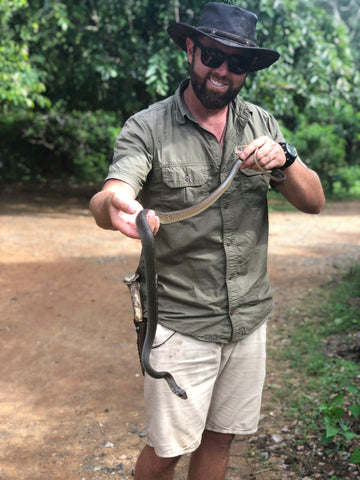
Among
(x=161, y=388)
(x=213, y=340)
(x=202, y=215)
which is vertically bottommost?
(x=161, y=388)

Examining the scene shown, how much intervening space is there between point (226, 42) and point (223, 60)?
2.7 inches

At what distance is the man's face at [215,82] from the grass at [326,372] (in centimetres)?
177

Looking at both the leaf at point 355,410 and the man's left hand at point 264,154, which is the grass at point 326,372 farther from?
the man's left hand at point 264,154

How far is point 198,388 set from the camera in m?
2.28

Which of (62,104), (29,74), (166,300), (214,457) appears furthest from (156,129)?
(62,104)

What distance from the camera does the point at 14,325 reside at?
17.9ft

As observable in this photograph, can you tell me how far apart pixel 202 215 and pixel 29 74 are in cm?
864

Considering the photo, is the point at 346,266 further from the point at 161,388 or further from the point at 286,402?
the point at 161,388

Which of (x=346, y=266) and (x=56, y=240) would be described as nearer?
(x=346, y=266)

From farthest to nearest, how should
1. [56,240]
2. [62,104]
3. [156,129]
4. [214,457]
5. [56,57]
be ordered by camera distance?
[62,104], [56,57], [56,240], [214,457], [156,129]

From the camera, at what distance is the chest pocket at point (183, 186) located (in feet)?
7.26

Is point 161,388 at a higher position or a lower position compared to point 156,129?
lower

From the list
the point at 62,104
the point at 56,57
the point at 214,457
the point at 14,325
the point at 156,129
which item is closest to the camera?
the point at 156,129

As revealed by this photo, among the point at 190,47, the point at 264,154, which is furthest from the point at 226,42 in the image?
the point at 264,154
